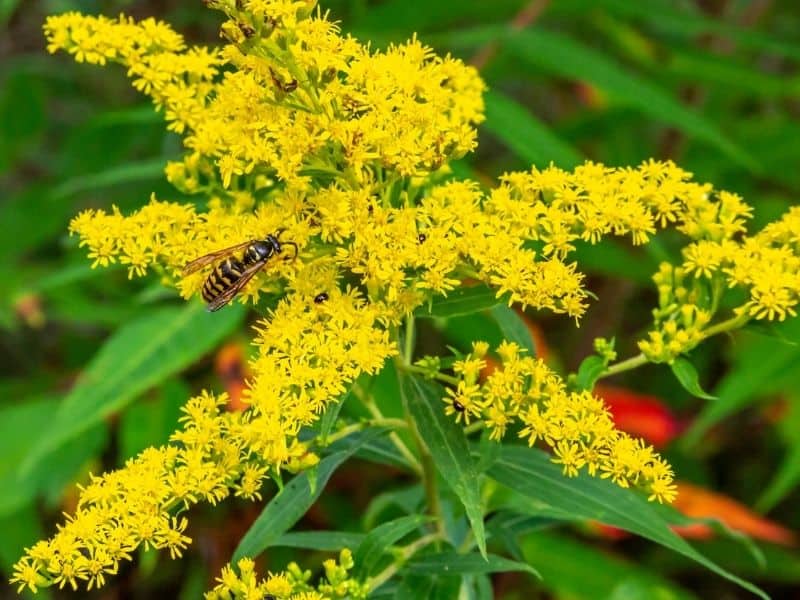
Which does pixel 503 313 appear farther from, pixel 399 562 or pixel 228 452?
pixel 228 452

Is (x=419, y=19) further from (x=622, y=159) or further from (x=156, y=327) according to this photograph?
(x=156, y=327)

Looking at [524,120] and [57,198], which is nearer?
[524,120]

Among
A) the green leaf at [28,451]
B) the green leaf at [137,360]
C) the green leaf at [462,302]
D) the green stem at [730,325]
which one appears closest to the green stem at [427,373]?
the green leaf at [462,302]

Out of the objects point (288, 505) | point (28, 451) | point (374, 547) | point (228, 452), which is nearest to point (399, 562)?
point (374, 547)

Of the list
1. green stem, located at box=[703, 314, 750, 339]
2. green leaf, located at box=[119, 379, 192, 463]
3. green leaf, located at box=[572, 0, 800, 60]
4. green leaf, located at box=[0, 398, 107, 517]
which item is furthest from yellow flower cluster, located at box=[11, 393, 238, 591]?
green leaf, located at box=[572, 0, 800, 60]

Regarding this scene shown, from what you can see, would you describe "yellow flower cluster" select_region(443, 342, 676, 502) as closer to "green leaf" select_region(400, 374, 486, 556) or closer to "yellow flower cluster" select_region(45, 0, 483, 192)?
"green leaf" select_region(400, 374, 486, 556)

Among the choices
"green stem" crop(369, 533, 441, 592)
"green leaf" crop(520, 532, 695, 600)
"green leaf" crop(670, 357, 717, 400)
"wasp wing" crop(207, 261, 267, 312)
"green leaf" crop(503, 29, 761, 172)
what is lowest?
"green stem" crop(369, 533, 441, 592)

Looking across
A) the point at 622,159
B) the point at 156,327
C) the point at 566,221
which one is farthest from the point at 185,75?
the point at 622,159
